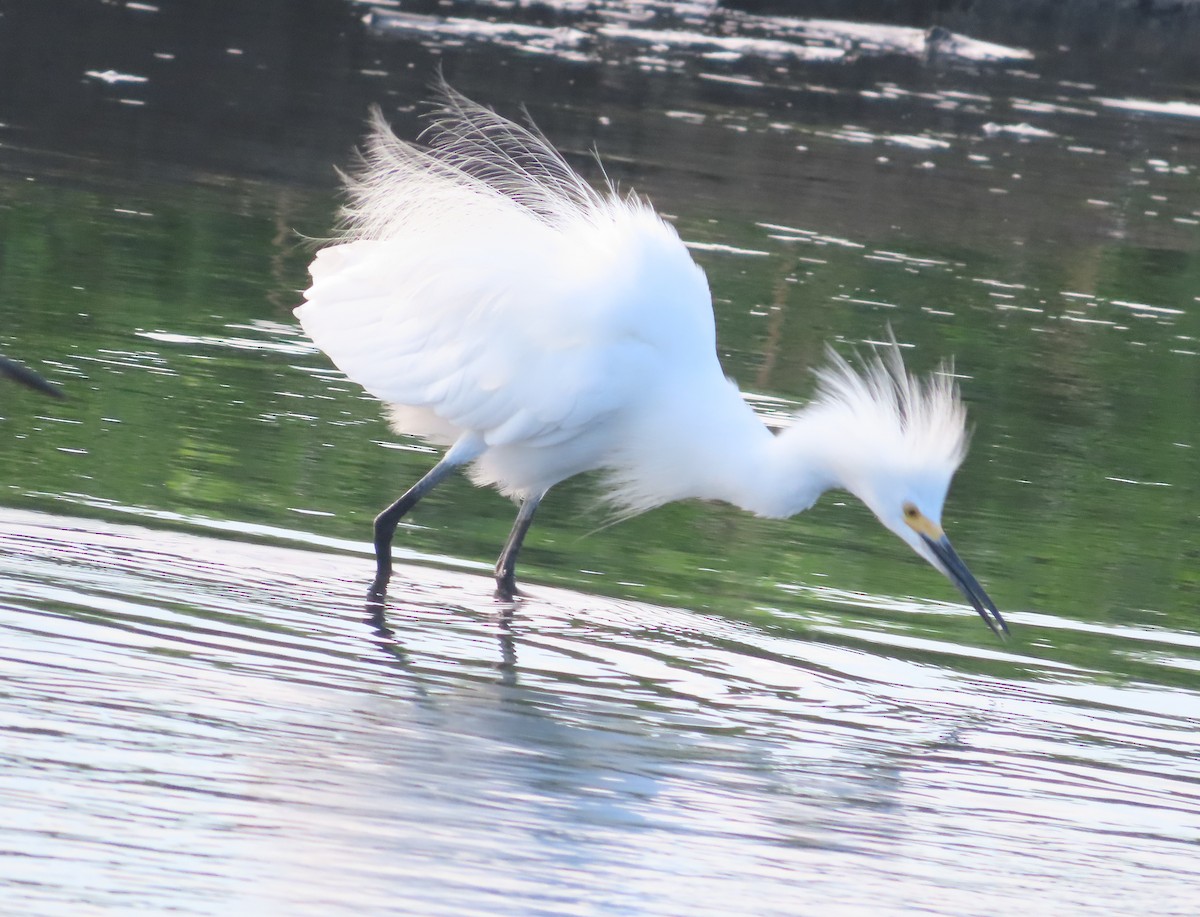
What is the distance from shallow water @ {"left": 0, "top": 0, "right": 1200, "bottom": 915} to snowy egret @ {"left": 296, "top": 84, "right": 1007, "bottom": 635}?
407mm

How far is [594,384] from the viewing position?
658 cm

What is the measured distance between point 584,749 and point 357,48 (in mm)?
16438

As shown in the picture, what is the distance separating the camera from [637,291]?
21.6ft

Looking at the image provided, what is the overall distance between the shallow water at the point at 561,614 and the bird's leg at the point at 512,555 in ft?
0.26

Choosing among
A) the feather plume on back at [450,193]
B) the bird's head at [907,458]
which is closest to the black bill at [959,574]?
the bird's head at [907,458]

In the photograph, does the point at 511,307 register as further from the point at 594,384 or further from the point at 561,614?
the point at 561,614

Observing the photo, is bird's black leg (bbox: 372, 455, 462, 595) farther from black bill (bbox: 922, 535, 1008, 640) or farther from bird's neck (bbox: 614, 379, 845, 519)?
black bill (bbox: 922, 535, 1008, 640)

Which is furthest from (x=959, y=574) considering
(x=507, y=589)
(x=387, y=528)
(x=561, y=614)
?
(x=387, y=528)

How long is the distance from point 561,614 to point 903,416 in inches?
51.2

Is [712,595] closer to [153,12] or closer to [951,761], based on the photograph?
[951,761]

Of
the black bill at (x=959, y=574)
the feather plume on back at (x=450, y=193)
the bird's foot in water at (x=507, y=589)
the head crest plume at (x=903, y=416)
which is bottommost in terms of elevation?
the bird's foot in water at (x=507, y=589)

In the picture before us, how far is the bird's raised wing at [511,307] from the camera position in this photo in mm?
6613

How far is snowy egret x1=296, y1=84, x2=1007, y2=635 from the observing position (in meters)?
6.31

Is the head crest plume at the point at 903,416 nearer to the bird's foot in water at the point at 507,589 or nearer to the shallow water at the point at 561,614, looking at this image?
the shallow water at the point at 561,614
